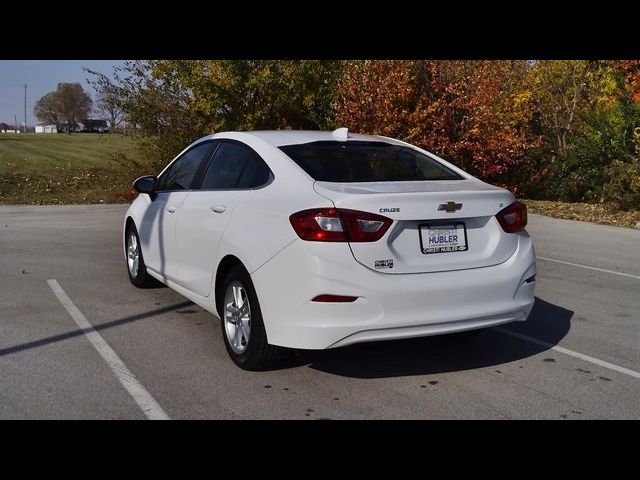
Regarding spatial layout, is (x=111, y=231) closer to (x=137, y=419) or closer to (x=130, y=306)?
(x=130, y=306)

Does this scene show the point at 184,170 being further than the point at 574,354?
Yes

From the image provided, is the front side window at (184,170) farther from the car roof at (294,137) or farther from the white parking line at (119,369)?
the white parking line at (119,369)

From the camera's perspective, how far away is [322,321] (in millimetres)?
3844

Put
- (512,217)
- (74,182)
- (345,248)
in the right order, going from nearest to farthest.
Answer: (345,248) → (512,217) → (74,182)

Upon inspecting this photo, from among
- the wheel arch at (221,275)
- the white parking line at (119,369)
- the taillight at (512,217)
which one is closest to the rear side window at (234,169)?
the wheel arch at (221,275)

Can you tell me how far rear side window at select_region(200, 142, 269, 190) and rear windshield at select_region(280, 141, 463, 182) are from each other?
23 cm

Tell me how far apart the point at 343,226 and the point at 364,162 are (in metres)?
1.07

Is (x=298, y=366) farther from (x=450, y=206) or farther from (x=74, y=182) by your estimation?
(x=74, y=182)

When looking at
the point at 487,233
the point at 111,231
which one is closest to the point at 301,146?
the point at 487,233

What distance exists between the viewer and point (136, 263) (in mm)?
6797

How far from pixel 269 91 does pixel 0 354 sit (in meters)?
13.1

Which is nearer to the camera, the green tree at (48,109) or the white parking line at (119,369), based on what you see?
the white parking line at (119,369)

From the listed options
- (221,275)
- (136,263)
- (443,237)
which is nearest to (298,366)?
(221,275)

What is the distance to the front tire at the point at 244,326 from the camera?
4215mm
